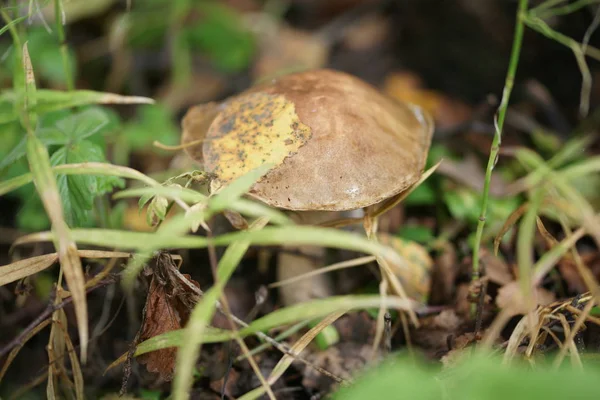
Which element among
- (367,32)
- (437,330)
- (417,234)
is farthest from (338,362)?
(367,32)

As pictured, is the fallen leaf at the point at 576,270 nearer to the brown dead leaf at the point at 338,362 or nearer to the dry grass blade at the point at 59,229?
the brown dead leaf at the point at 338,362

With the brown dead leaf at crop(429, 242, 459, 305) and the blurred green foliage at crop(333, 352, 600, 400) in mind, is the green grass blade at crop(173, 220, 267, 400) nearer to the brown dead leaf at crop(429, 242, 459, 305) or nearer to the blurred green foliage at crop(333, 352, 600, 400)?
the blurred green foliage at crop(333, 352, 600, 400)

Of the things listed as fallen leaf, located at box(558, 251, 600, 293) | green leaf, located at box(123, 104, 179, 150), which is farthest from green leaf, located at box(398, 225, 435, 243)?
green leaf, located at box(123, 104, 179, 150)

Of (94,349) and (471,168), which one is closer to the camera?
(94,349)

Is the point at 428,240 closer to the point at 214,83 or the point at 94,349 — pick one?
the point at 94,349

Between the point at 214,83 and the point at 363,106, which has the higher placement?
the point at 363,106

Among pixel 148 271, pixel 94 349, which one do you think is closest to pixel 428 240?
pixel 148 271
